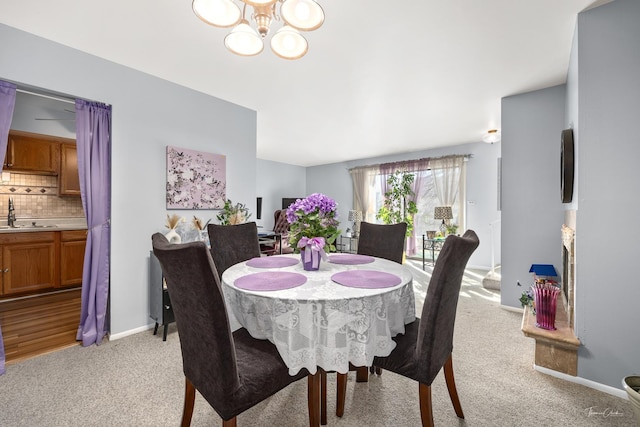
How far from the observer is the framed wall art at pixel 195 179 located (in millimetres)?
2912

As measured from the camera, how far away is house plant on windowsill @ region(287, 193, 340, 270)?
1.70 m

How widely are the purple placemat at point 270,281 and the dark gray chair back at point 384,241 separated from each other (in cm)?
116

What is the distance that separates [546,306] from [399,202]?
15.7 ft

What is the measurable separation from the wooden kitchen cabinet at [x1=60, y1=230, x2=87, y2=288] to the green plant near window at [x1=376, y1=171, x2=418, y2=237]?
566cm

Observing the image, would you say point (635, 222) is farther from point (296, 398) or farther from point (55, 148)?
point (55, 148)

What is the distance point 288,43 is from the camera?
5.59ft

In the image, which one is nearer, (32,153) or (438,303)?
(438,303)

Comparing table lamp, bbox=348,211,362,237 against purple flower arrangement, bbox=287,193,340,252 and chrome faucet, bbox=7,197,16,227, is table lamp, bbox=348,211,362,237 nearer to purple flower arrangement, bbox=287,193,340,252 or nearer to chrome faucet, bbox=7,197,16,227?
purple flower arrangement, bbox=287,193,340,252

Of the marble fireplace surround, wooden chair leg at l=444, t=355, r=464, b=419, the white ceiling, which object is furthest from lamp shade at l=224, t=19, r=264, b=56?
the marble fireplace surround

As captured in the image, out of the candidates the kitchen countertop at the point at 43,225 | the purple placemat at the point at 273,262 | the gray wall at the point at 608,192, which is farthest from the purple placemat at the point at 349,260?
the kitchen countertop at the point at 43,225

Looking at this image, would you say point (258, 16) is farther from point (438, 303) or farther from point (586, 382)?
point (586, 382)

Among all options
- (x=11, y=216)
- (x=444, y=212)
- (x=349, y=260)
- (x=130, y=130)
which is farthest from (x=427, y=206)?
(x=11, y=216)

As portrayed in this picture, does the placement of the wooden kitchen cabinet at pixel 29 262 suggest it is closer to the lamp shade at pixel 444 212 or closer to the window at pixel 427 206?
the lamp shade at pixel 444 212

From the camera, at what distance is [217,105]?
10.9 ft
